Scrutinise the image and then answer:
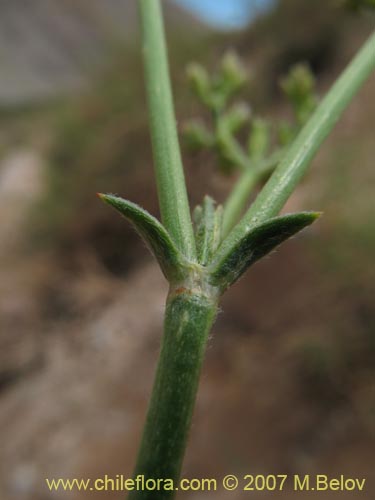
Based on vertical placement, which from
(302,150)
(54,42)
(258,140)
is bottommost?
(302,150)

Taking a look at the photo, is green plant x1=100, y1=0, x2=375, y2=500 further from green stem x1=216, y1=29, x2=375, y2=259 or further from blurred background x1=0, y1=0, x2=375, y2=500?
blurred background x1=0, y1=0, x2=375, y2=500

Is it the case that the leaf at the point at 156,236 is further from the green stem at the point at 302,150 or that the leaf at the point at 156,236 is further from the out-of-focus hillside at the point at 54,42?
the out-of-focus hillside at the point at 54,42

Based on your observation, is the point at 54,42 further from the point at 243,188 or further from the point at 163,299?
the point at 243,188

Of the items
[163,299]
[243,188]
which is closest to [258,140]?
[243,188]

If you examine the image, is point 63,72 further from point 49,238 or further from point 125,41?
point 49,238

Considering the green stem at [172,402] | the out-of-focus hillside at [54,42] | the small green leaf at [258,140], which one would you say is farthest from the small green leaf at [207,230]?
the out-of-focus hillside at [54,42]

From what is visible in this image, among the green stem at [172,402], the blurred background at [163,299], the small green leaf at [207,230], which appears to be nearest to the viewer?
the green stem at [172,402]

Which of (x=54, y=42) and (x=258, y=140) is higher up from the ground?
(x=54, y=42)
